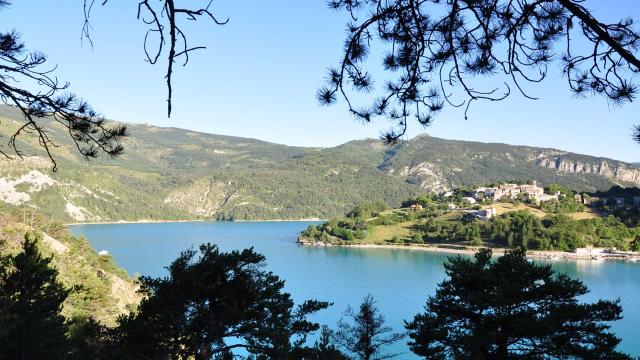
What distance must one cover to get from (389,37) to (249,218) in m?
150

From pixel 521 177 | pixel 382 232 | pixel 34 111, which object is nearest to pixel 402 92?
pixel 34 111

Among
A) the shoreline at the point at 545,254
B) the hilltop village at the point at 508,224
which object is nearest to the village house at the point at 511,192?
the hilltop village at the point at 508,224

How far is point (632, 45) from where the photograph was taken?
2.61 metres

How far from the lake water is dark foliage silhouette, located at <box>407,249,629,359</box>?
1056cm

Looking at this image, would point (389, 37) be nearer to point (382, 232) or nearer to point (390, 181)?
point (382, 232)

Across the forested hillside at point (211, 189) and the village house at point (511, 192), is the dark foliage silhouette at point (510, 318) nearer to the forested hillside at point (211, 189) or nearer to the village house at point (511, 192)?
the village house at point (511, 192)

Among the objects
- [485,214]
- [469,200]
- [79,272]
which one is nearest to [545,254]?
[485,214]

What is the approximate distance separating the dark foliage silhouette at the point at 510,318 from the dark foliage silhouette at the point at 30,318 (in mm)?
7138

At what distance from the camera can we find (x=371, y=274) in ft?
160

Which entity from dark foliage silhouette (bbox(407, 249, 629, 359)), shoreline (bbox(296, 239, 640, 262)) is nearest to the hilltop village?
shoreline (bbox(296, 239, 640, 262))

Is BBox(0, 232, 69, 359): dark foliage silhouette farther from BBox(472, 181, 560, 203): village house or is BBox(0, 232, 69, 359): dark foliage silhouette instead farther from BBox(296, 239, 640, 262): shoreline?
BBox(472, 181, 560, 203): village house

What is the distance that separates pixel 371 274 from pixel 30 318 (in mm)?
41710

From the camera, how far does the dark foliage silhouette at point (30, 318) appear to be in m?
8.81

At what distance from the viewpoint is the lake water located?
33312 millimetres
